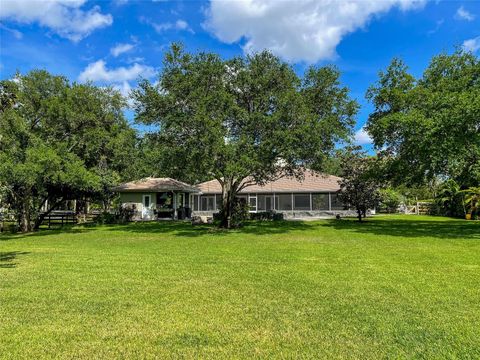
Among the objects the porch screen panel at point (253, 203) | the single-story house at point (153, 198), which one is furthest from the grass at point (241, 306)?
the porch screen panel at point (253, 203)

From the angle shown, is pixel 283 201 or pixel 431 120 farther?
pixel 283 201

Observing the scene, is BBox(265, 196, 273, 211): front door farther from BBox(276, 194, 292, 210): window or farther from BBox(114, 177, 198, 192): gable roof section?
BBox(114, 177, 198, 192): gable roof section

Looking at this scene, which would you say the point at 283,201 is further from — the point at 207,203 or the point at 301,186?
the point at 207,203

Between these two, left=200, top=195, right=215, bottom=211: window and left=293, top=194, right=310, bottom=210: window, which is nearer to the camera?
left=293, top=194, right=310, bottom=210: window

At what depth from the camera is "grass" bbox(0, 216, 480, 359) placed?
444 centimetres

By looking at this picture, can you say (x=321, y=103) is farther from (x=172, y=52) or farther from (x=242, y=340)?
(x=242, y=340)

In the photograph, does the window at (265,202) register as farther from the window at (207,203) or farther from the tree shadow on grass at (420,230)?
the tree shadow on grass at (420,230)

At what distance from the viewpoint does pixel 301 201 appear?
3809 centimetres

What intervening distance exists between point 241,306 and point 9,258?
27.7ft

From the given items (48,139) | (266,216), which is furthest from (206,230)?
(266,216)

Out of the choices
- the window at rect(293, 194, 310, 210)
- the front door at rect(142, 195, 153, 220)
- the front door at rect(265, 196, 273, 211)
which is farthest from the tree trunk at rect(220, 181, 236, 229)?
the window at rect(293, 194, 310, 210)

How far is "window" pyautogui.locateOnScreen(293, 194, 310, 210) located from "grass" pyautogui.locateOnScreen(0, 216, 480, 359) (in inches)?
1042

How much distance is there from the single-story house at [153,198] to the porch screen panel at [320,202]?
1200 cm

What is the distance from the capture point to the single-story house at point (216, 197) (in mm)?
33344
